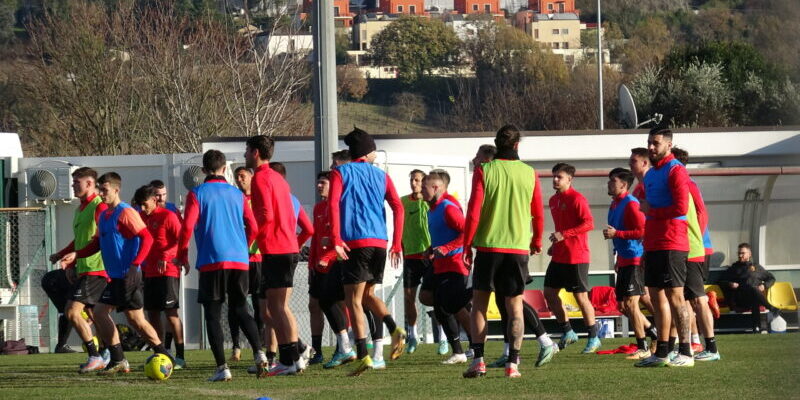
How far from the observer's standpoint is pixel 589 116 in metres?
64.9

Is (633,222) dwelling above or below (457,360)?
above

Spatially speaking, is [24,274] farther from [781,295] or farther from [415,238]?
[781,295]

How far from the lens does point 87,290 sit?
10422 millimetres

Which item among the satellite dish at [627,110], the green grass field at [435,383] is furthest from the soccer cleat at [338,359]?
the satellite dish at [627,110]

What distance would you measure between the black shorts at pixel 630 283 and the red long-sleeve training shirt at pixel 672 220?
1.97m

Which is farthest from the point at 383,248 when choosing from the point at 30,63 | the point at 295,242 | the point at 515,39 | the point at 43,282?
the point at 515,39

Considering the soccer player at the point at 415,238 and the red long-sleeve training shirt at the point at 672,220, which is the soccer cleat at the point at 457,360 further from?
the red long-sleeve training shirt at the point at 672,220

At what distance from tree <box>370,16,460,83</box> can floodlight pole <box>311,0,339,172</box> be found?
247 ft

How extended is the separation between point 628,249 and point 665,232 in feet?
6.92

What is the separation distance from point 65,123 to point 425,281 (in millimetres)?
33319

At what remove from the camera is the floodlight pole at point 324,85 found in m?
12.1

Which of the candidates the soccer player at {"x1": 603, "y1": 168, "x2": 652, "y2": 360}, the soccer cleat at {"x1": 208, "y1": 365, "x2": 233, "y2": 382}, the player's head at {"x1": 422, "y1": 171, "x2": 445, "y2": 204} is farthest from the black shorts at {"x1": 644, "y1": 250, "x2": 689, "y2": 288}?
the soccer cleat at {"x1": 208, "y1": 365, "x2": 233, "y2": 382}

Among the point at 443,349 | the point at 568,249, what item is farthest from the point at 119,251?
the point at 568,249

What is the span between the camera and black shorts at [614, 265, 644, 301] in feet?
36.5
